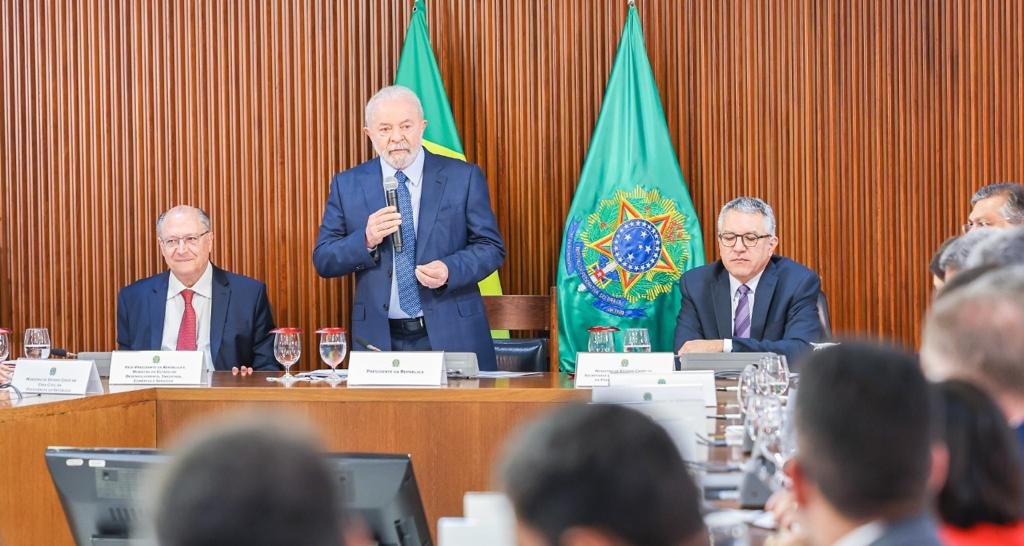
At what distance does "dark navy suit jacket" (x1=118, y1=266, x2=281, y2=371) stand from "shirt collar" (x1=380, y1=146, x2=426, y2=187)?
0.67 meters

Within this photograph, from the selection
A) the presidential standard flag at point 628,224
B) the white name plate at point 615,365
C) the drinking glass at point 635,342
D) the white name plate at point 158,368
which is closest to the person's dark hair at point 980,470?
the white name plate at point 615,365

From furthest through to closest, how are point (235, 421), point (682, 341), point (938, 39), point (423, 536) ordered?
point (938, 39) → point (682, 341) → point (423, 536) → point (235, 421)

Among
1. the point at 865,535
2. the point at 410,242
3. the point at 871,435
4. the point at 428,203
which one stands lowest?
the point at 865,535

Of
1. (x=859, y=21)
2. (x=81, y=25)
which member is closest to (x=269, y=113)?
(x=81, y=25)

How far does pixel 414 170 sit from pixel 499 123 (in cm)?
118

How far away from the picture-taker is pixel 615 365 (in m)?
3.32

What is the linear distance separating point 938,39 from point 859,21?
378 mm

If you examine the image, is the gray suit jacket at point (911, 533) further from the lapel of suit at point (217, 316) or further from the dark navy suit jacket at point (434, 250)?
the lapel of suit at point (217, 316)

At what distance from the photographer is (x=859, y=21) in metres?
5.44

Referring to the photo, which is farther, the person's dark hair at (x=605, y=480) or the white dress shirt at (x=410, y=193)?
the white dress shirt at (x=410, y=193)

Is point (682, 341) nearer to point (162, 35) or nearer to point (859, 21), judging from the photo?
point (859, 21)

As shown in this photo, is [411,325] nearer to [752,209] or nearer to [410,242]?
[410,242]

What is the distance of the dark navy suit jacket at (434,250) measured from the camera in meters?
4.19

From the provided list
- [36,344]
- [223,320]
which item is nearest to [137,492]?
[36,344]
